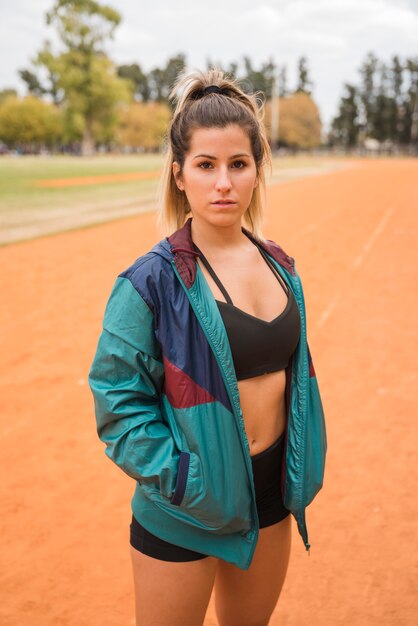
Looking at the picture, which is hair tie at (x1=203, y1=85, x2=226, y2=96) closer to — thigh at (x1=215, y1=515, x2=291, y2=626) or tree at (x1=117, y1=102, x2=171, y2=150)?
thigh at (x1=215, y1=515, x2=291, y2=626)

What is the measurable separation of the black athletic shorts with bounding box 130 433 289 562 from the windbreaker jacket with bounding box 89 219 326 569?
74 millimetres

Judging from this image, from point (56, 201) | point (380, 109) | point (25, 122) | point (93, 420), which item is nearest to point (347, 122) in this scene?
point (380, 109)

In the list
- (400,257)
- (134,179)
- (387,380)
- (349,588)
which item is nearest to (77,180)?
(134,179)

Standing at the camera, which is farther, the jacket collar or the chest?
the chest

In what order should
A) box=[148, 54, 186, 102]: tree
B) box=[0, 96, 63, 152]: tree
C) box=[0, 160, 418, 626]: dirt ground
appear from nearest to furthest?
box=[0, 160, 418, 626]: dirt ground < box=[0, 96, 63, 152]: tree < box=[148, 54, 186, 102]: tree

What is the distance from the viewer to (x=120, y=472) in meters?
4.71

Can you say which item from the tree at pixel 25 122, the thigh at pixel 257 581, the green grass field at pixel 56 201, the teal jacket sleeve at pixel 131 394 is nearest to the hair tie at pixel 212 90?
the teal jacket sleeve at pixel 131 394

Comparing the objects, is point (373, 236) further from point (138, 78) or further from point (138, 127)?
point (138, 78)

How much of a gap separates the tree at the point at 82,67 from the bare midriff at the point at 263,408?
5633 centimetres

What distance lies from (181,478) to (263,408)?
1.40 feet

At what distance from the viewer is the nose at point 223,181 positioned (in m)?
1.99

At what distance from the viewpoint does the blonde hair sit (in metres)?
2.03

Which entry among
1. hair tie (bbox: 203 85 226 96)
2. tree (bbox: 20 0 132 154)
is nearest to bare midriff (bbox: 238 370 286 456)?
hair tie (bbox: 203 85 226 96)

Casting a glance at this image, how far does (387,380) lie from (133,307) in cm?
518
